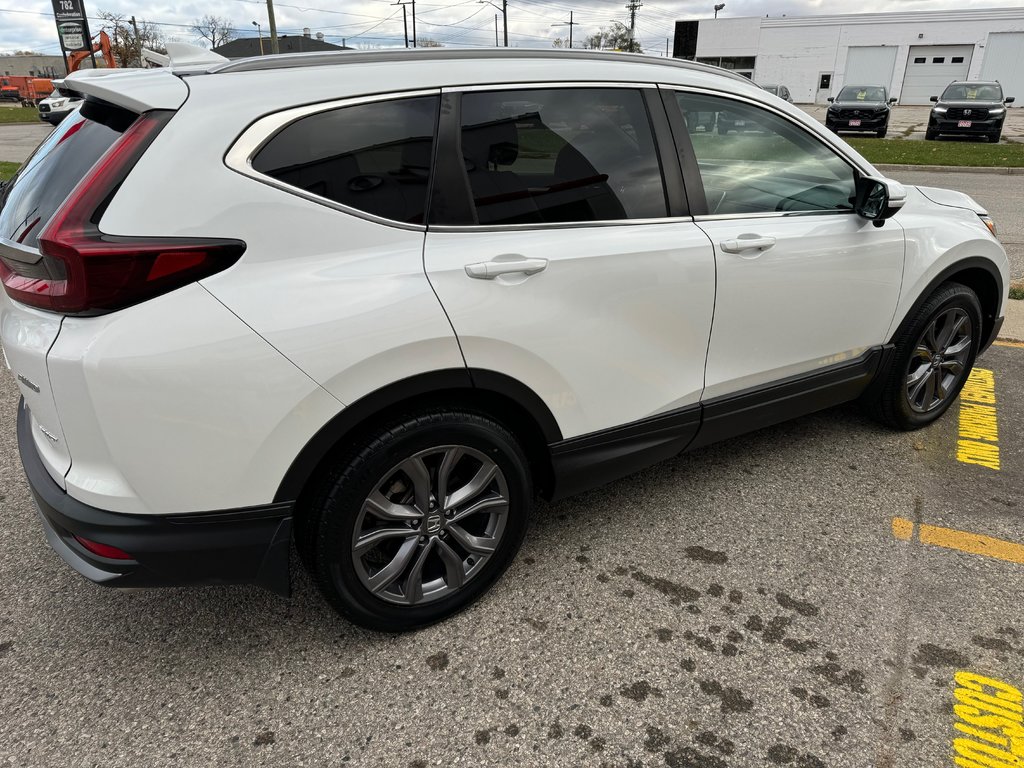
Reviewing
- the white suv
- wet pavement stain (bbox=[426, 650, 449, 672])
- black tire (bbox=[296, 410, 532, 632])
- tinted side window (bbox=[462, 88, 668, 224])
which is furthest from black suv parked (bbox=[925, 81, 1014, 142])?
wet pavement stain (bbox=[426, 650, 449, 672])

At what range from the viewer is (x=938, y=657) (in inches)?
86.8

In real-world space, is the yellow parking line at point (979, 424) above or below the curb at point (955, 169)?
above

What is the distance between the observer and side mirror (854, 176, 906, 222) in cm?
293

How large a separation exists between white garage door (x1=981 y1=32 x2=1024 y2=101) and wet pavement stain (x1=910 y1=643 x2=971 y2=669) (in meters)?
56.7

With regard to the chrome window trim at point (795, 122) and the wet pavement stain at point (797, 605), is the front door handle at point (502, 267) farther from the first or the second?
the wet pavement stain at point (797, 605)

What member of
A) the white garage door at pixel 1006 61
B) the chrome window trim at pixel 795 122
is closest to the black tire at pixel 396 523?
the chrome window trim at pixel 795 122

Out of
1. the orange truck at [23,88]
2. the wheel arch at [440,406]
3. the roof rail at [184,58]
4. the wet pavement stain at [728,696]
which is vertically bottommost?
the orange truck at [23,88]

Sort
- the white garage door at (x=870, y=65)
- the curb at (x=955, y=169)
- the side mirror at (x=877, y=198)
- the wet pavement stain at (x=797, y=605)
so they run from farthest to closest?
1. the white garage door at (x=870, y=65)
2. the curb at (x=955, y=169)
3. the side mirror at (x=877, y=198)
4. the wet pavement stain at (x=797, y=605)

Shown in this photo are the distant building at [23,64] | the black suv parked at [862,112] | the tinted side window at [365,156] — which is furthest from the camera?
the distant building at [23,64]

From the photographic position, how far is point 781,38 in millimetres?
53688

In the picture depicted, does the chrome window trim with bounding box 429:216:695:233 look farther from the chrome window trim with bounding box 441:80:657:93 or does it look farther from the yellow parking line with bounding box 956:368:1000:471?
the yellow parking line with bounding box 956:368:1000:471

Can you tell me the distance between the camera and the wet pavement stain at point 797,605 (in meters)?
2.41

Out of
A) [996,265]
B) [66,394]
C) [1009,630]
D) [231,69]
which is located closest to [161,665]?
[66,394]

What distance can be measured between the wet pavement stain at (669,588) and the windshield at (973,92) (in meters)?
23.8
